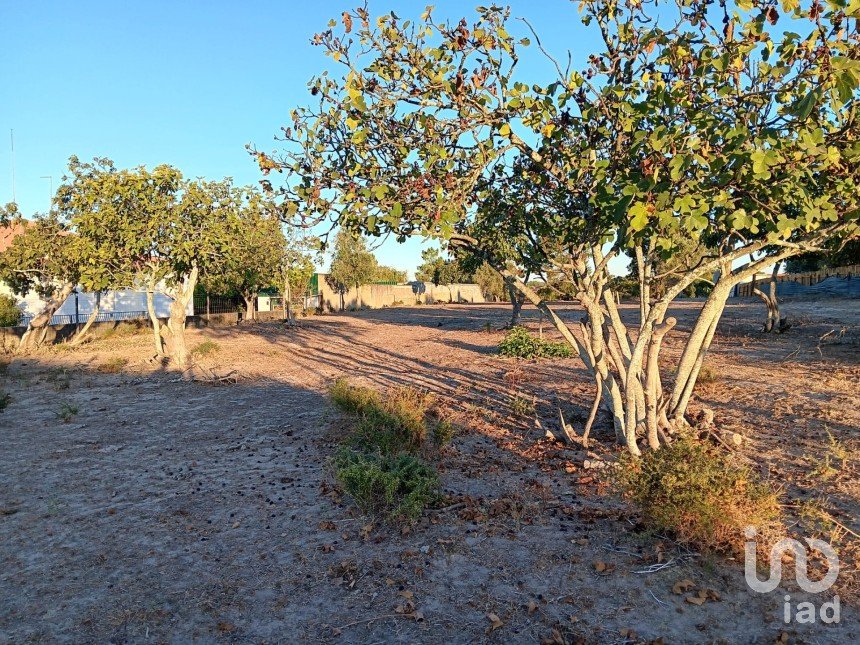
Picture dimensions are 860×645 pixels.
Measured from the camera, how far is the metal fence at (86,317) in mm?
23969

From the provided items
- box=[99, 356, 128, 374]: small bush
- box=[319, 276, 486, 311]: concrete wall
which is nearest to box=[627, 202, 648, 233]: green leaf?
box=[99, 356, 128, 374]: small bush

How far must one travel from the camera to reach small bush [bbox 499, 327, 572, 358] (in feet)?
47.7

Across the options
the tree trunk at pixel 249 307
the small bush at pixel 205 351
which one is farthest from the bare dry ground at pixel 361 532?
the tree trunk at pixel 249 307

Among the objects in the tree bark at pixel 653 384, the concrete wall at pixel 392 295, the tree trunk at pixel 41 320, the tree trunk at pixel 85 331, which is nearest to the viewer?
the tree bark at pixel 653 384

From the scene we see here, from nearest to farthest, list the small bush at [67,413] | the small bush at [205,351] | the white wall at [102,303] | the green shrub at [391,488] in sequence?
1. the green shrub at [391,488]
2. the small bush at [67,413]
3. the small bush at [205,351]
4. the white wall at [102,303]

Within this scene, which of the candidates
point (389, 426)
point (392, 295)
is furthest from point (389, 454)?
point (392, 295)

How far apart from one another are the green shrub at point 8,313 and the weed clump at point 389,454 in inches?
778

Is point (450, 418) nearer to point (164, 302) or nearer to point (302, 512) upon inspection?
point (302, 512)

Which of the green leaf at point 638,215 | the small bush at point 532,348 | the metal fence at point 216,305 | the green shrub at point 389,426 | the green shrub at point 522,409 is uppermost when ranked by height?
the green leaf at point 638,215

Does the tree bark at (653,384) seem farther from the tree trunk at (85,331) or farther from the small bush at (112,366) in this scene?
the tree trunk at (85,331)

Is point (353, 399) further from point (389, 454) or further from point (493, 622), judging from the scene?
point (493, 622)

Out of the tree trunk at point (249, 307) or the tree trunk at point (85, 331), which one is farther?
the tree trunk at point (249, 307)

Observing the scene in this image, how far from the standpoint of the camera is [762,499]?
415 cm

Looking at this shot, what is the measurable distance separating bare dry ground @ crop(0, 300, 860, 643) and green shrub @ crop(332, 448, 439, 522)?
0.16 meters
